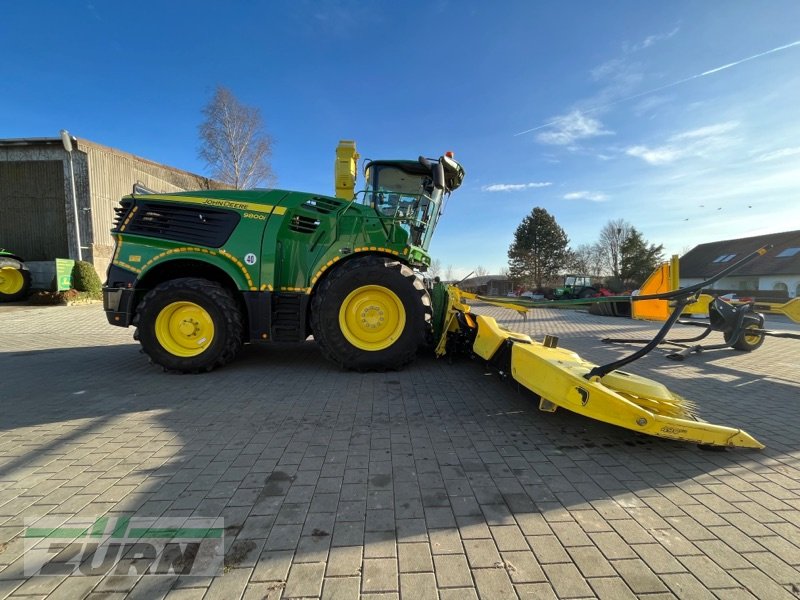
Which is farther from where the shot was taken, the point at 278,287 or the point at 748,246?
the point at 748,246

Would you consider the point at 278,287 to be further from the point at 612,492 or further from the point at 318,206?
the point at 612,492

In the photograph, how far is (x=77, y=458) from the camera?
8.96ft

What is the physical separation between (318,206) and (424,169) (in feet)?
5.38

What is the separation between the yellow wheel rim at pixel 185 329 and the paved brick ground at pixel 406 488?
0.60 meters

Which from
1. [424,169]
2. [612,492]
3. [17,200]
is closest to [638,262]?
[424,169]

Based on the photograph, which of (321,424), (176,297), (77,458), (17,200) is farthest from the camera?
(17,200)

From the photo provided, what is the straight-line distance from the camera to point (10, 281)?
46.3 feet

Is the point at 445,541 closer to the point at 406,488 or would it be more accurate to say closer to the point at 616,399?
the point at 406,488

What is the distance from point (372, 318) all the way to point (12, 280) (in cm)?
1690

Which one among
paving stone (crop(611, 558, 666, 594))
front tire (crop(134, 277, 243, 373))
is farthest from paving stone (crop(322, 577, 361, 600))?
front tire (crop(134, 277, 243, 373))

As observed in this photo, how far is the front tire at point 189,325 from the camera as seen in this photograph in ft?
15.8

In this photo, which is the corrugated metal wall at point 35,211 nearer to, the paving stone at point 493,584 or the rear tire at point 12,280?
the rear tire at point 12,280

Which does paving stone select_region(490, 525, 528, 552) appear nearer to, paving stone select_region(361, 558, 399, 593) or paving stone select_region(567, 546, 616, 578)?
paving stone select_region(567, 546, 616, 578)

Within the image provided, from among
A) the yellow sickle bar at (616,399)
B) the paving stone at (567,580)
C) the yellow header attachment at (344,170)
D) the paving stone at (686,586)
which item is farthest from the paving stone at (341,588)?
the yellow header attachment at (344,170)
